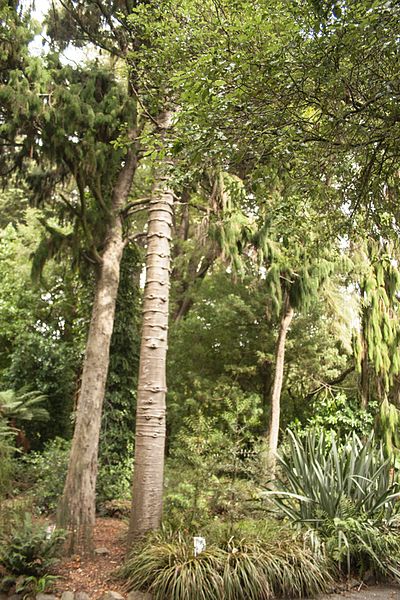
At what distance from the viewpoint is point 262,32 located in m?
3.67

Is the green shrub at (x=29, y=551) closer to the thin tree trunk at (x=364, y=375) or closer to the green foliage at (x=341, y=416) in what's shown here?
the green foliage at (x=341, y=416)

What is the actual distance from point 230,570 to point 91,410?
286cm

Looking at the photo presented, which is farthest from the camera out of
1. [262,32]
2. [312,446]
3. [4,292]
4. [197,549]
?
[4,292]

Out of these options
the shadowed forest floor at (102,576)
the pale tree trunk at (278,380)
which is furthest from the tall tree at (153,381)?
the pale tree trunk at (278,380)

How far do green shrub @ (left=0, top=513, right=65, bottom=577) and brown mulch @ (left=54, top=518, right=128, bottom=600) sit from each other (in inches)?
9.3

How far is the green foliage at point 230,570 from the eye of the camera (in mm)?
4078

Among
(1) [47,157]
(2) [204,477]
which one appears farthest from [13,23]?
(2) [204,477]

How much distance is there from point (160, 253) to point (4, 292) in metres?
8.06

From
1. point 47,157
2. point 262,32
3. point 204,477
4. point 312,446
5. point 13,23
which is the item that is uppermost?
point 13,23

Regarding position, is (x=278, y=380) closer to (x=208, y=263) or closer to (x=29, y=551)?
(x=208, y=263)

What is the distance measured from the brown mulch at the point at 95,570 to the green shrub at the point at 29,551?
24 centimetres

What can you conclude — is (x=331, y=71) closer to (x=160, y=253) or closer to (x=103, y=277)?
(x=160, y=253)

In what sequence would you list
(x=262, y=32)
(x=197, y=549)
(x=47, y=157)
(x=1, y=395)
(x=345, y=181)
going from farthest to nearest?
(x=1, y=395), (x=47, y=157), (x=345, y=181), (x=197, y=549), (x=262, y=32)

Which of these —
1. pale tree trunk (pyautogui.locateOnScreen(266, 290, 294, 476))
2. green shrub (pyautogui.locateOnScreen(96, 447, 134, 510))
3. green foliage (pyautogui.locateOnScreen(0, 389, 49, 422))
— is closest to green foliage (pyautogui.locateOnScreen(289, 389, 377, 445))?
pale tree trunk (pyautogui.locateOnScreen(266, 290, 294, 476))
